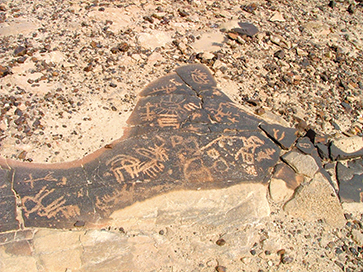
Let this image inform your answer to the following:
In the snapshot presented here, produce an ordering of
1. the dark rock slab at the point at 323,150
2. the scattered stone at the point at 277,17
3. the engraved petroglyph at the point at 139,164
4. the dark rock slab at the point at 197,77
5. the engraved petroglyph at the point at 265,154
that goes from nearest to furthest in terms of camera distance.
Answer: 1. the engraved petroglyph at the point at 139,164
2. the engraved petroglyph at the point at 265,154
3. the dark rock slab at the point at 323,150
4. the dark rock slab at the point at 197,77
5. the scattered stone at the point at 277,17

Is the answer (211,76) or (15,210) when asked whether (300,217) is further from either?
(15,210)

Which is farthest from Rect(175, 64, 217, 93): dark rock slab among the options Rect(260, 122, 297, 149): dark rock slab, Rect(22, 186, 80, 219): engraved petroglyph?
Rect(22, 186, 80, 219): engraved petroglyph

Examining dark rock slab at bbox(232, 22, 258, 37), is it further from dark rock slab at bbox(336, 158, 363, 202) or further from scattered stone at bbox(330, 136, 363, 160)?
dark rock slab at bbox(336, 158, 363, 202)

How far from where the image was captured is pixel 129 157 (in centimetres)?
288

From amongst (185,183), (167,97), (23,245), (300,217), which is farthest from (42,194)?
(300,217)

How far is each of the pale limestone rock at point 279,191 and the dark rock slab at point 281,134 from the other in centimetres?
38

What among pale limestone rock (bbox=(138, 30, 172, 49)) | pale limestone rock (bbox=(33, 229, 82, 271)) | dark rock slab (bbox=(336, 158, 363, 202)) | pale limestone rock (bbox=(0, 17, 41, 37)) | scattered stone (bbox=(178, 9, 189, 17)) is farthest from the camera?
scattered stone (bbox=(178, 9, 189, 17))

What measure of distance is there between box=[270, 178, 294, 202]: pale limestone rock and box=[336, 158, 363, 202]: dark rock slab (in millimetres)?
431

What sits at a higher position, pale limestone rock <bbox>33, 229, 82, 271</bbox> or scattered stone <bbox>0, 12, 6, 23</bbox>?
scattered stone <bbox>0, 12, 6, 23</bbox>

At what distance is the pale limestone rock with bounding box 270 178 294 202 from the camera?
2809mm

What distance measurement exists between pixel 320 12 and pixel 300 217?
3466mm

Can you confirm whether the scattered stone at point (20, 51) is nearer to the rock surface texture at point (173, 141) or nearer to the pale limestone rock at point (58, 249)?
the rock surface texture at point (173, 141)

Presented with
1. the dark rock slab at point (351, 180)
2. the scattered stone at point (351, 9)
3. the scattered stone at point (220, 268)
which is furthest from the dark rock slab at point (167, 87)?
the scattered stone at point (351, 9)

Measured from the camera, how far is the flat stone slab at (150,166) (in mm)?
2555
